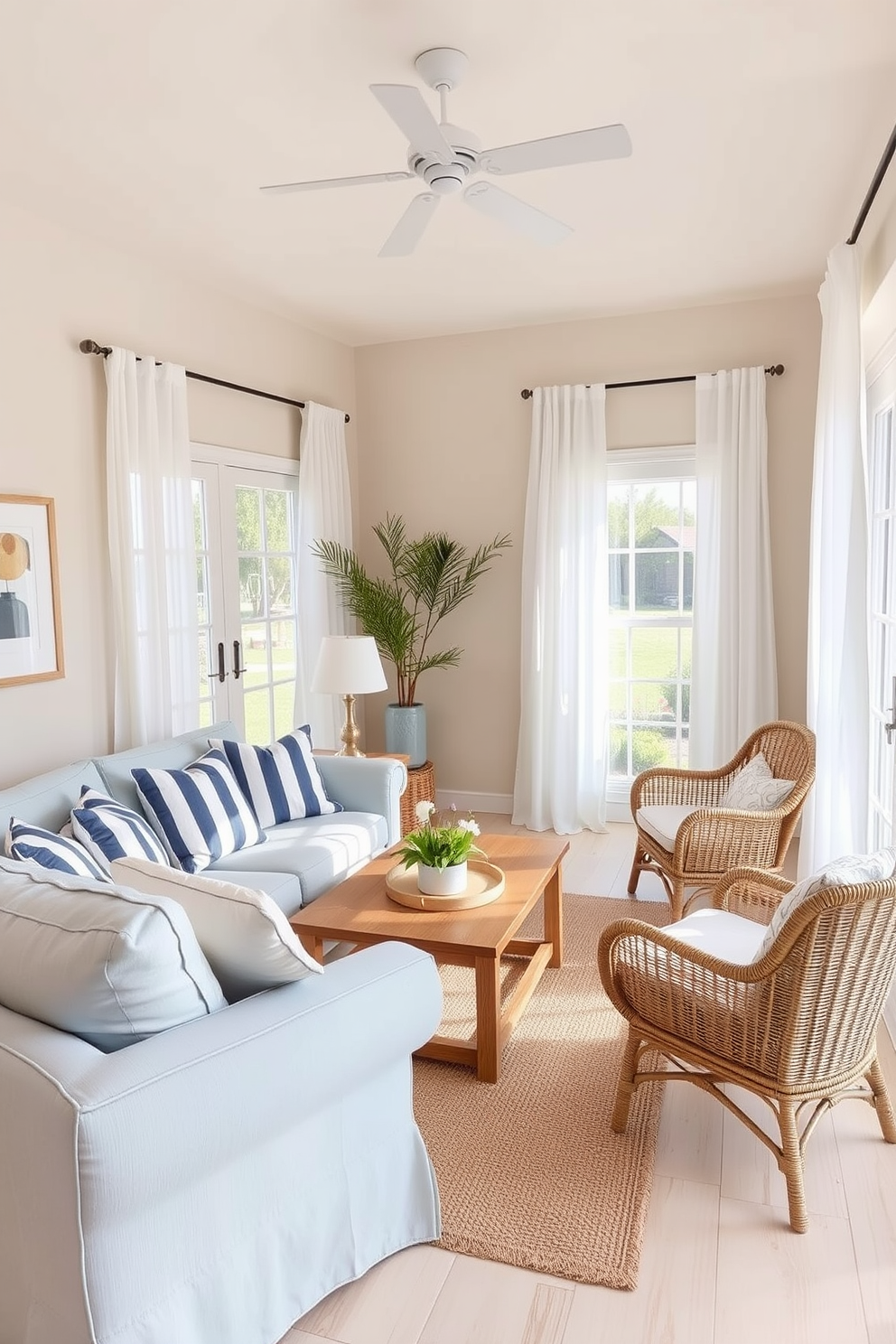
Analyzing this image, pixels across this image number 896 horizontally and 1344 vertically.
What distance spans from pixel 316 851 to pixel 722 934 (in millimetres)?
1584

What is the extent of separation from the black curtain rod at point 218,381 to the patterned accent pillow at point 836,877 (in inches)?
126

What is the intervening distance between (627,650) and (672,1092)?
304 centimetres

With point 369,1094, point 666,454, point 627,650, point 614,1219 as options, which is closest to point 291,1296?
point 369,1094

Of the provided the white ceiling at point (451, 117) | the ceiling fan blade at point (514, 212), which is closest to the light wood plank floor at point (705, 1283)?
the ceiling fan blade at point (514, 212)

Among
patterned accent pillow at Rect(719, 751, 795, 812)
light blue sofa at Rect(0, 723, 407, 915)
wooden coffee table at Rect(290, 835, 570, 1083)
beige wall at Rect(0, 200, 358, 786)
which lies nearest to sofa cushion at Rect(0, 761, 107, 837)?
light blue sofa at Rect(0, 723, 407, 915)

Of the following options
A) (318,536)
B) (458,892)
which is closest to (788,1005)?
(458,892)

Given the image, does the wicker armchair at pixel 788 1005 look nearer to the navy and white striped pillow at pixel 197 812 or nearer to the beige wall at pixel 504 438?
the navy and white striped pillow at pixel 197 812

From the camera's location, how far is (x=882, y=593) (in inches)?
145

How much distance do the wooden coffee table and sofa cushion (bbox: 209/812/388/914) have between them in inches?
8.6

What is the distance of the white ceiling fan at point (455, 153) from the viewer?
2.23 metres

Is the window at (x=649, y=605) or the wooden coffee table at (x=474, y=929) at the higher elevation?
the window at (x=649, y=605)

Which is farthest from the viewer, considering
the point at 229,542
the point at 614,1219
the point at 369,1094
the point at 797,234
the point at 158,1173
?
the point at 229,542

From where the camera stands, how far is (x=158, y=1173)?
148 cm

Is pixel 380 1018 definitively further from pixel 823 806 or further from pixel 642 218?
pixel 642 218
